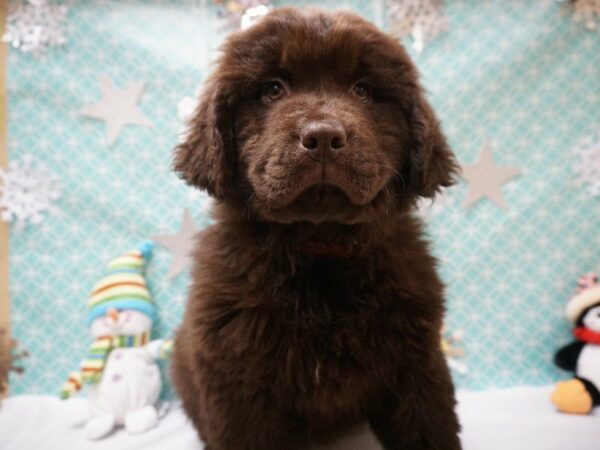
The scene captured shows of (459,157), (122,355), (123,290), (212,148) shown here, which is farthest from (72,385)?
(459,157)

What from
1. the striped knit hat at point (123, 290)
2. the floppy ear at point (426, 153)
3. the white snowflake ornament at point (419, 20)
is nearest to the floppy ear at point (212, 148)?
the floppy ear at point (426, 153)

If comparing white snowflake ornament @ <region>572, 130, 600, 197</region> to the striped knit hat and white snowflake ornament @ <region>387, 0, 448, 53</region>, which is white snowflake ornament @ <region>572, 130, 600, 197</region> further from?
the striped knit hat

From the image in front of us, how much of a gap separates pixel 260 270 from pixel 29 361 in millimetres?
1809

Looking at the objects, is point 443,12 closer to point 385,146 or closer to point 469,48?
point 469,48

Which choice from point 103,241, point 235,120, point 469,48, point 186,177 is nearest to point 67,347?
point 103,241

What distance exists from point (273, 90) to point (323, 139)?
0.43 metres

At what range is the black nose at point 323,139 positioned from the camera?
1.25 m

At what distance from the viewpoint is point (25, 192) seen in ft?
8.48

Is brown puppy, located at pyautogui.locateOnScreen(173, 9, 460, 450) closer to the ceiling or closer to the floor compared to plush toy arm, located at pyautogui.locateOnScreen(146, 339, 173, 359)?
closer to the ceiling

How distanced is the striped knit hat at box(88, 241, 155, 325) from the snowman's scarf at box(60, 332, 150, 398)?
0.15 m

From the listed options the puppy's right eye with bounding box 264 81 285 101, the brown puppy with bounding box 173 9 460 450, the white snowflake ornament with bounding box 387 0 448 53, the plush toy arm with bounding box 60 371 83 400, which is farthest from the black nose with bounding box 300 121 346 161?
the plush toy arm with bounding box 60 371 83 400

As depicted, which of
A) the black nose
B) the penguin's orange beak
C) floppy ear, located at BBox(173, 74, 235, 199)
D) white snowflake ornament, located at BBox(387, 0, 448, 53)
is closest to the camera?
the black nose

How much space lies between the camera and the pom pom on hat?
2.42 m

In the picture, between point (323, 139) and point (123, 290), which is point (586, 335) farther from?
point (123, 290)
